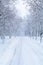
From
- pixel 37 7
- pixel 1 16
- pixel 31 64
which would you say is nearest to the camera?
pixel 31 64

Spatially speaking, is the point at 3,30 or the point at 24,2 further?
the point at 3,30

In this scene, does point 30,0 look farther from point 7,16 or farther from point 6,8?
point 7,16

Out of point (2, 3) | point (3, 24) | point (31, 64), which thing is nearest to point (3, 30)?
point (3, 24)

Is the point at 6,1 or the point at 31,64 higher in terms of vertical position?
the point at 6,1

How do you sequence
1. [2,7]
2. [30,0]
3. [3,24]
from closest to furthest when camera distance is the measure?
[30,0], [2,7], [3,24]

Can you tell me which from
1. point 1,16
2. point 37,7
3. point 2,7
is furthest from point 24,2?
point 1,16

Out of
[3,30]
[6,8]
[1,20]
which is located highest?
[6,8]

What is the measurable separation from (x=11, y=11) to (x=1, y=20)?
2243mm

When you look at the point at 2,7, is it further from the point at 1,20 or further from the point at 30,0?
the point at 30,0

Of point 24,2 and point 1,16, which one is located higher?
point 24,2

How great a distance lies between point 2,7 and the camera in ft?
84.3

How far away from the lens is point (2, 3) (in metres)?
24.2

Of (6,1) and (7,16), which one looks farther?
(7,16)

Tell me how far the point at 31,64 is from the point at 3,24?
2089 cm
